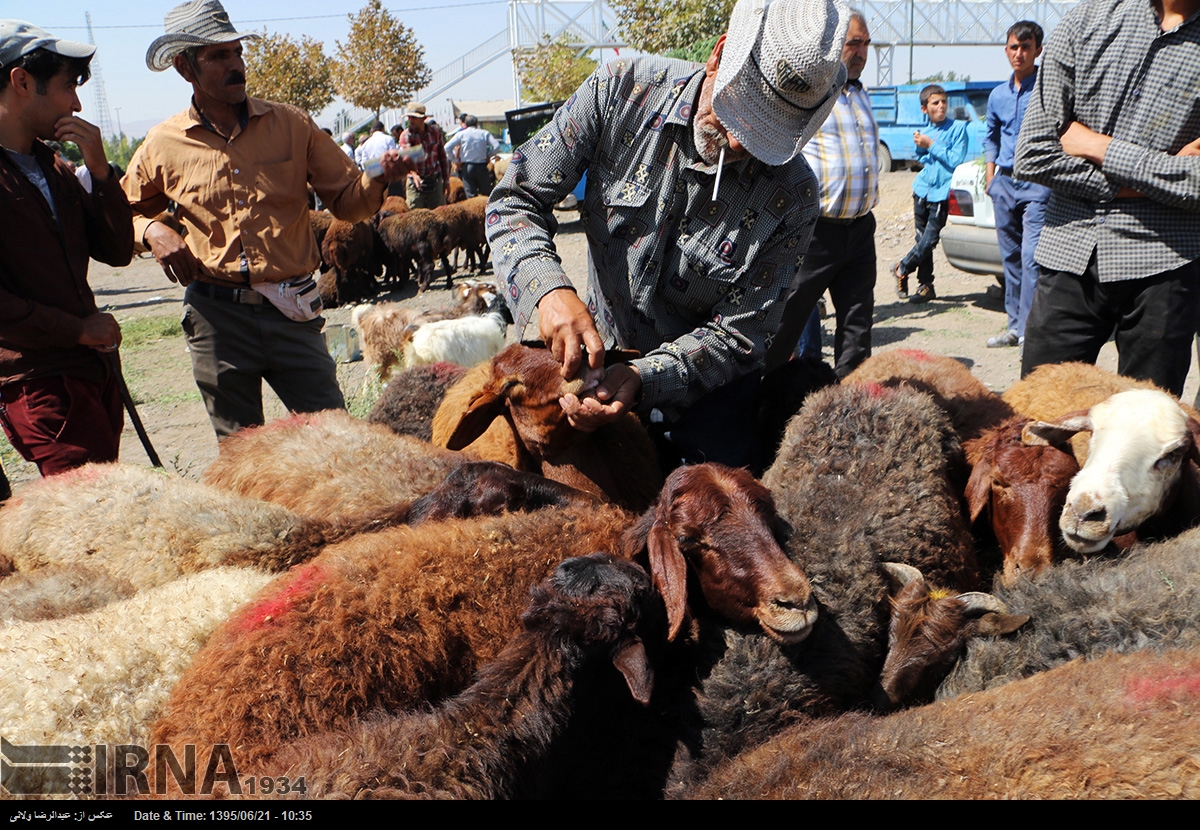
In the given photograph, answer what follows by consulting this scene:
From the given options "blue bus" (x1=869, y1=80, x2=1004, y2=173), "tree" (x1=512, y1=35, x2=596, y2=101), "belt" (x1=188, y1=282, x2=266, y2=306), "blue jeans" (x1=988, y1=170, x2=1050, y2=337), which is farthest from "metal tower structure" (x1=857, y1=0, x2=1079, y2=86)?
"belt" (x1=188, y1=282, x2=266, y2=306)

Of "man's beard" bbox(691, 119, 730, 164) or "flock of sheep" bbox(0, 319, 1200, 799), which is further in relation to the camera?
"man's beard" bbox(691, 119, 730, 164)

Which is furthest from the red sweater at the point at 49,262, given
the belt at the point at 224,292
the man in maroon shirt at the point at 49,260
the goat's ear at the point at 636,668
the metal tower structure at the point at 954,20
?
the metal tower structure at the point at 954,20

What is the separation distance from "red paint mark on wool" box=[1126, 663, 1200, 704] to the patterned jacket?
5.91 feet

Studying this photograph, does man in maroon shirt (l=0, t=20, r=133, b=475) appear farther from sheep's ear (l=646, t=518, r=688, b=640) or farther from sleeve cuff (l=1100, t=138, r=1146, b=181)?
sleeve cuff (l=1100, t=138, r=1146, b=181)

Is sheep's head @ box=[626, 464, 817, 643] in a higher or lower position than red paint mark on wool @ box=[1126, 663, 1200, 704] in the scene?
higher

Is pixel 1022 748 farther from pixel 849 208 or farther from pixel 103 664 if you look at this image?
pixel 849 208

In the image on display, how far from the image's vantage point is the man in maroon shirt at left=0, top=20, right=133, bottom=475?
3891 millimetres

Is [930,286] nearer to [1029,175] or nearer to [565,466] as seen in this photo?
[1029,175]

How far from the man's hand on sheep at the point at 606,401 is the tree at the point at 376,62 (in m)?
45.6

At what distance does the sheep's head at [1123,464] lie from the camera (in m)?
2.71

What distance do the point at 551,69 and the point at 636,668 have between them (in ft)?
149

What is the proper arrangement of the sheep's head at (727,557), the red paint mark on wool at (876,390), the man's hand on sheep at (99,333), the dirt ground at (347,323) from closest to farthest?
the sheep's head at (727,557) → the red paint mark on wool at (876,390) → the man's hand on sheep at (99,333) → the dirt ground at (347,323)

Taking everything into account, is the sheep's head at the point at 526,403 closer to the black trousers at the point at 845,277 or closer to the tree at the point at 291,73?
the black trousers at the point at 845,277
